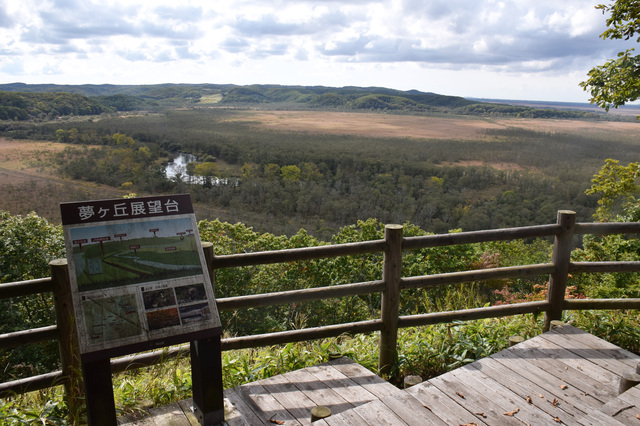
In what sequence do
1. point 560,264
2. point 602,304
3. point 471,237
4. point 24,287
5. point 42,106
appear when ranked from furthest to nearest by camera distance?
point 42,106 < point 602,304 < point 560,264 < point 471,237 < point 24,287

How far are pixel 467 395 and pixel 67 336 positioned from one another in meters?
2.62

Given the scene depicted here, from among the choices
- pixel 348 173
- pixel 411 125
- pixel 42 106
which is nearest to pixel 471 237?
pixel 348 173

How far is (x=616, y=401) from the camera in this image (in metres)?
2.36

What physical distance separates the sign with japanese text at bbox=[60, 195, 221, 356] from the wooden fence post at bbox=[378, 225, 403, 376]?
1.48 m

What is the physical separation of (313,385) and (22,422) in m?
Result: 1.82

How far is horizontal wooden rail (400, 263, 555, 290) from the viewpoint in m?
3.66

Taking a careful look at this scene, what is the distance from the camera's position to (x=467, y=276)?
378 cm

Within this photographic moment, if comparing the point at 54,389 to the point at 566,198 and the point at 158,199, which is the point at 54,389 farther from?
the point at 566,198

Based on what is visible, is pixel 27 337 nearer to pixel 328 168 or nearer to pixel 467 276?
pixel 467 276

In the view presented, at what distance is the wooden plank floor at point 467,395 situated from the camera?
2.66 metres

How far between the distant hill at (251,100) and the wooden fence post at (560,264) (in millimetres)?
92828

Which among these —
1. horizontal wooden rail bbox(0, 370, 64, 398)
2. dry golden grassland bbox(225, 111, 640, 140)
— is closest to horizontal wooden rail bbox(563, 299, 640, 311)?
horizontal wooden rail bbox(0, 370, 64, 398)

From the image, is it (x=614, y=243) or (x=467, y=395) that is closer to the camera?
(x=467, y=395)

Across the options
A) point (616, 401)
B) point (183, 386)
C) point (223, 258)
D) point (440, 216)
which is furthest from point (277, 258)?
point (440, 216)
